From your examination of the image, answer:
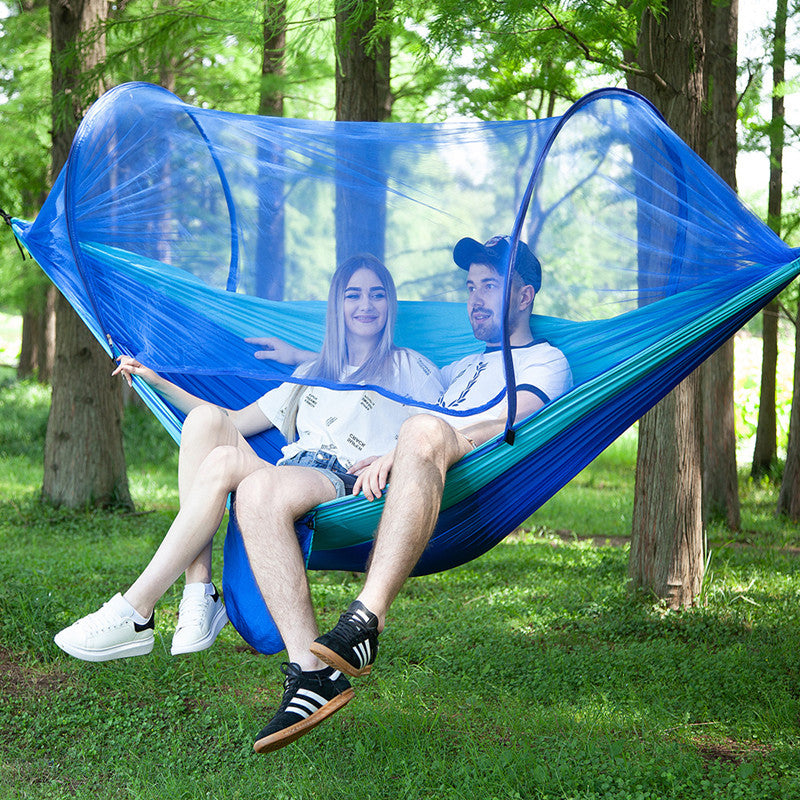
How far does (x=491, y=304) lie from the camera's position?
2178 mm

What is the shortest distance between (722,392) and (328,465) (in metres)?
3.94

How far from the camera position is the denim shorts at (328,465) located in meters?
2.18

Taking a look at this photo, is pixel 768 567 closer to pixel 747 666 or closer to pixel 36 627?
pixel 747 666

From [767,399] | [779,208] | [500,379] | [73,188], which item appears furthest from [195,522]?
[767,399]

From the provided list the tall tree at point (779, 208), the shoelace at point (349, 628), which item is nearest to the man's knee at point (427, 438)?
the shoelace at point (349, 628)

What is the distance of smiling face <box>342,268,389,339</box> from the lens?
2.15 m

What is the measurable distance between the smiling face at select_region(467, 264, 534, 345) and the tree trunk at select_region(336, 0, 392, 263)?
0.24 meters

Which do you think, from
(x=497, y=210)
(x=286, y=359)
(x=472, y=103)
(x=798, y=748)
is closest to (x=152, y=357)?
(x=286, y=359)

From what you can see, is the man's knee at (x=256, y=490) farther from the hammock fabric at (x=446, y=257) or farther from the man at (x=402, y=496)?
the hammock fabric at (x=446, y=257)

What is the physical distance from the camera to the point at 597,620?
137 inches

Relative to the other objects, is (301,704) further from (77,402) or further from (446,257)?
(77,402)

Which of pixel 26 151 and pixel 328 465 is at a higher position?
pixel 26 151

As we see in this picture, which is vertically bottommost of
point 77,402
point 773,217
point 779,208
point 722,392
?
point 77,402

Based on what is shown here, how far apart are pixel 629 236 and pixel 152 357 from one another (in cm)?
122
